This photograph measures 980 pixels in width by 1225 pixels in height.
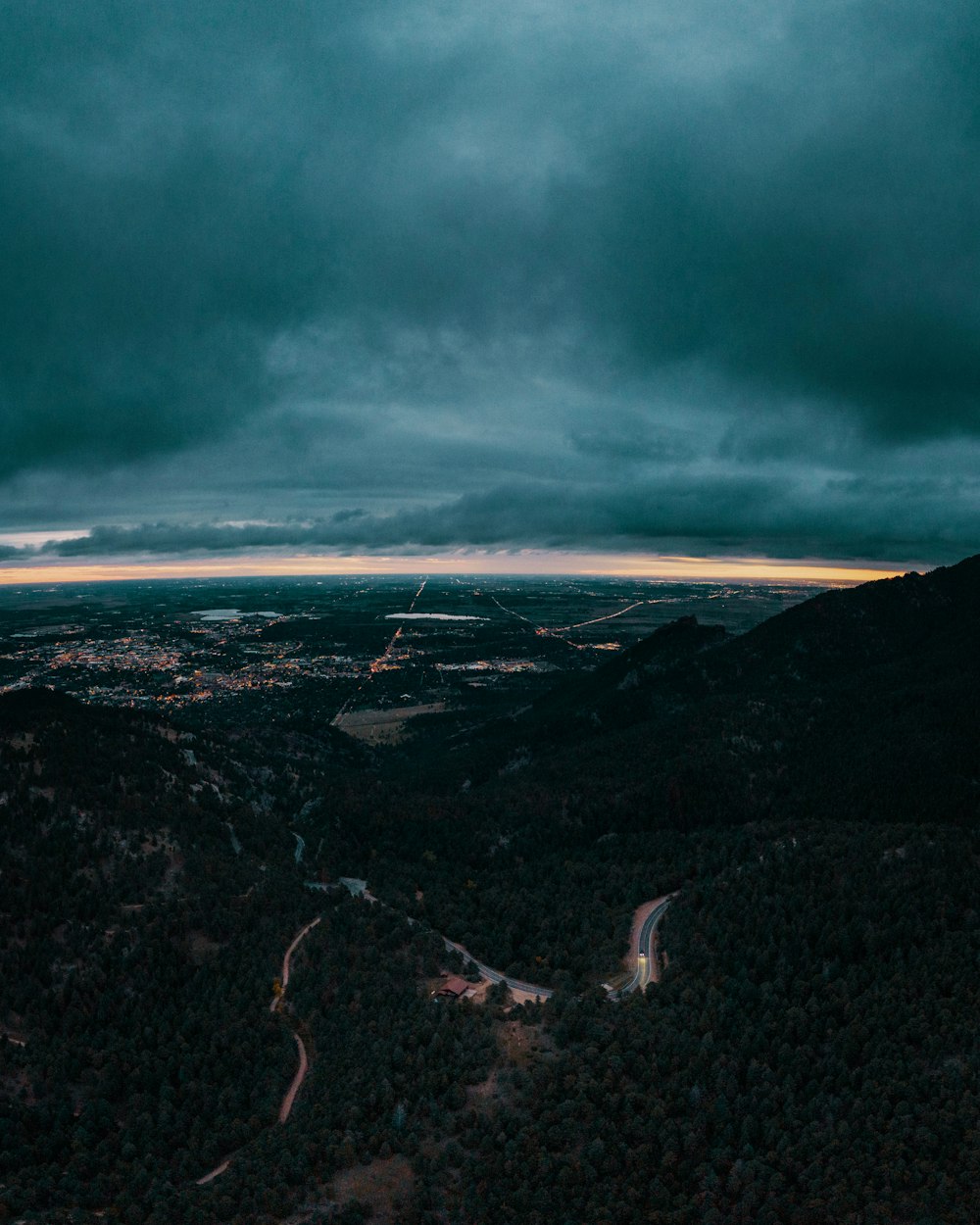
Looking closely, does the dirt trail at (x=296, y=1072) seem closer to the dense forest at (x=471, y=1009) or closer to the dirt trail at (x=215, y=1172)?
Result: the dirt trail at (x=215, y=1172)

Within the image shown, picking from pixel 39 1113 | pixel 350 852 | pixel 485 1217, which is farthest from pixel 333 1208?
pixel 350 852

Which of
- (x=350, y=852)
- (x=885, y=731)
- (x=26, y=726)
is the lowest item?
(x=350, y=852)

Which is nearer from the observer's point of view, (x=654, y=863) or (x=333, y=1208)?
(x=333, y=1208)

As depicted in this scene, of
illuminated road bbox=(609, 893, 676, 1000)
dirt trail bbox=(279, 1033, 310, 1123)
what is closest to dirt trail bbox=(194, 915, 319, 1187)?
dirt trail bbox=(279, 1033, 310, 1123)

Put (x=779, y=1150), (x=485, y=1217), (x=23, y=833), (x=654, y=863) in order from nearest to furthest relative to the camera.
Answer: (x=485, y=1217) → (x=779, y=1150) → (x=23, y=833) → (x=654, y=863)

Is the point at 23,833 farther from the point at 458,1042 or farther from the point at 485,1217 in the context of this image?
the point at 485,1217

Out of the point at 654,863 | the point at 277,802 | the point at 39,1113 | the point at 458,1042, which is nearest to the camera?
the point at 39,1113

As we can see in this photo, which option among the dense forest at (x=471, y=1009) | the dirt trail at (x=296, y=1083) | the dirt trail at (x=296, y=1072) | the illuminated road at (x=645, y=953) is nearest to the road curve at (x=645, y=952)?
the illuminated road at (x=645, y=953)

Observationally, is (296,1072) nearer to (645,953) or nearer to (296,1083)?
(296,1083)

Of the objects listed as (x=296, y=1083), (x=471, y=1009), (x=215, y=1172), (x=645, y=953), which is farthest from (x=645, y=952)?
(x=215, y=1172)
